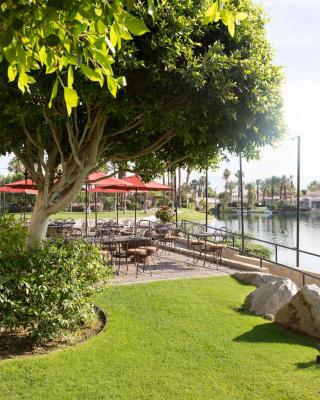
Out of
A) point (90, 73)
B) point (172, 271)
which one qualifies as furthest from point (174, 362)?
point (172, 271)

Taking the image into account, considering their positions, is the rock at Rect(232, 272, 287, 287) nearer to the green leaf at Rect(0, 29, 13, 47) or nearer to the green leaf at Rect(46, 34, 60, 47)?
the green leaf at Rect(46, 34, 60, 47)

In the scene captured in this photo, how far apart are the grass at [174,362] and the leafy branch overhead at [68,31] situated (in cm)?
349

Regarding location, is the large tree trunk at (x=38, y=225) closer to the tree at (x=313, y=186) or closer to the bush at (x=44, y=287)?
the bush at (x=44, y=287)

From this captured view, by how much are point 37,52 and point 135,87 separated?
4.01 m

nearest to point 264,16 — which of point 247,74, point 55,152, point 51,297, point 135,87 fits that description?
point 247,74

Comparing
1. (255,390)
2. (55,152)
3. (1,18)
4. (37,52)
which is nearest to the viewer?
(1,18)

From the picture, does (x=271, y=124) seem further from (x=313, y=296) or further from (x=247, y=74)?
(x=313, y=296)

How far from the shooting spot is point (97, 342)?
593cm

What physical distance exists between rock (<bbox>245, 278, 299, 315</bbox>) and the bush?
3181 millimetres

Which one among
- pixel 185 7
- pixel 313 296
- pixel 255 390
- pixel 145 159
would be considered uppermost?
pixel 185 7

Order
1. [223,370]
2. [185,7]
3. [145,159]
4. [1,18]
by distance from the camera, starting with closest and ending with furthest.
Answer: [1,18] → [223,370] → [185,7] → [145,159]

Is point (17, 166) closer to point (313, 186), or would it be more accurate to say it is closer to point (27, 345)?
point (27, 345)

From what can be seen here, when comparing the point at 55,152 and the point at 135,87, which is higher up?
the point at 135,87

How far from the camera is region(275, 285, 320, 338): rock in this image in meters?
6.84
